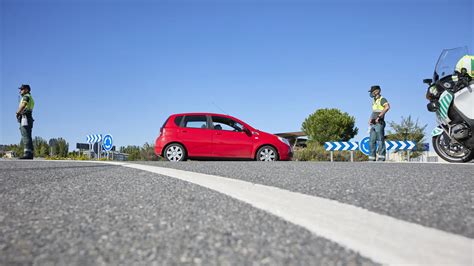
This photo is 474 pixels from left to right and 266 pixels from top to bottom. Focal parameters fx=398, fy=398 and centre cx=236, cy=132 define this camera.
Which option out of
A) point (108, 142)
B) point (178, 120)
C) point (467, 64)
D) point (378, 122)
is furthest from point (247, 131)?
point (108, 142)

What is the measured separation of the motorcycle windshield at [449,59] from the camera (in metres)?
8.61

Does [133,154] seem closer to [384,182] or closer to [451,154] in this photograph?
[451,154]

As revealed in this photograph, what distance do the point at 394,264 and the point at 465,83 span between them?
7776 mm

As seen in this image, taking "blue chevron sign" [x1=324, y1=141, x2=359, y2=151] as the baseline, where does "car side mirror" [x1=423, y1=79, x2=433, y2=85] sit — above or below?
above

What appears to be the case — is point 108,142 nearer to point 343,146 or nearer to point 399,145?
point 343,146

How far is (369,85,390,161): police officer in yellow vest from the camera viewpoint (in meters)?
11.3

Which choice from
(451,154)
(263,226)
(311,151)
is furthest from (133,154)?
(263,226)

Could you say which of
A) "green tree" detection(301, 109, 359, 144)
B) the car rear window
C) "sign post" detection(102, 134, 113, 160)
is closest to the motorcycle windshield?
the car rear window

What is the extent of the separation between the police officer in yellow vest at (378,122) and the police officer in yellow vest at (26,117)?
9.84 meters

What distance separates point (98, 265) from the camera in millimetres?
1609

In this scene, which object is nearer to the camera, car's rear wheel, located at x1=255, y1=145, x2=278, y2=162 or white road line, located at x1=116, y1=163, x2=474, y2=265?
white road line, located at x1=116, y1=163, x2=474, y2=265

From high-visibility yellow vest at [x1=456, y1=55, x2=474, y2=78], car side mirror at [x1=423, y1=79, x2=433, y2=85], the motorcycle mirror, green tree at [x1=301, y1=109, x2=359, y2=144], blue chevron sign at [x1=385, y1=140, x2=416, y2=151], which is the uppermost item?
green tree at [x1=301, y1=109, x2=359, y2=144]

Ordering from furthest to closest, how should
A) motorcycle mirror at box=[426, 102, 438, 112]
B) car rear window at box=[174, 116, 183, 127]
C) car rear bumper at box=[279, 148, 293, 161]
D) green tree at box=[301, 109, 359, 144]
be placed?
green tree at box=[301, 109, 359, 144] → car rear bumper at box=[279, 148, 293, 161] → car rear window at box=[174, 116, 183, 127] → motorcycle mirror at box=[426, 102, 438, 112]

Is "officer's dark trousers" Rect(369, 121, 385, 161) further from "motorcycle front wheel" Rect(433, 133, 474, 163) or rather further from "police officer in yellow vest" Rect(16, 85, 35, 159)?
"police officer in yellow vest" Rect(16, 85, 35, 159)
